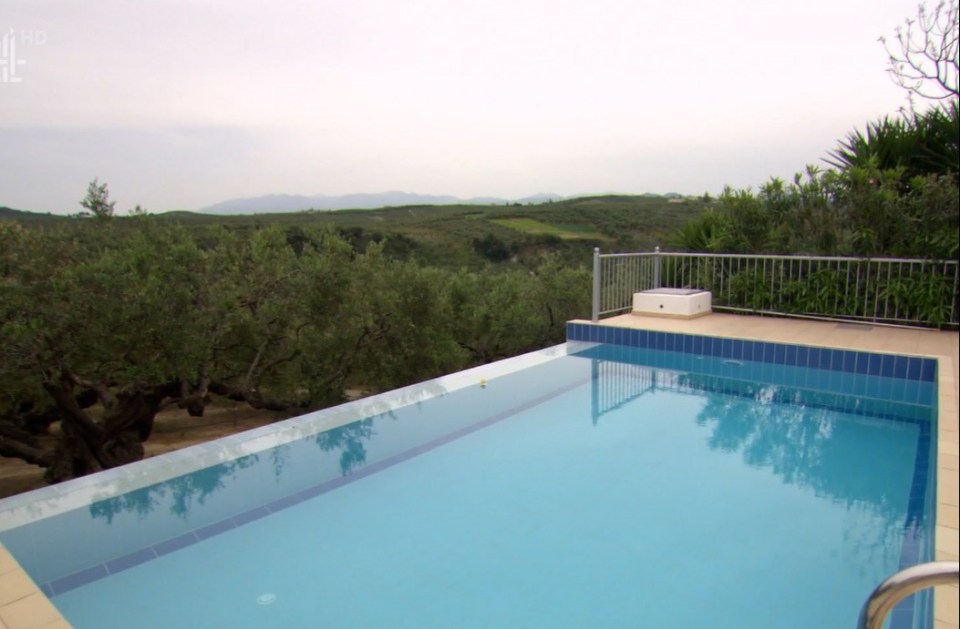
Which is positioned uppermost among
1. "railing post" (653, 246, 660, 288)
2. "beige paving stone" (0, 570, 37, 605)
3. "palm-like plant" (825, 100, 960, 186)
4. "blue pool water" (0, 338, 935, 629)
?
"palm-like plant" (825, 100, 960, 186)

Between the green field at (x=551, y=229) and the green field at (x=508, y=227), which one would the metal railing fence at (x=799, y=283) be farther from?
the green field at (x=551, y=229)

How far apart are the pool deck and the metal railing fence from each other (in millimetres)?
254

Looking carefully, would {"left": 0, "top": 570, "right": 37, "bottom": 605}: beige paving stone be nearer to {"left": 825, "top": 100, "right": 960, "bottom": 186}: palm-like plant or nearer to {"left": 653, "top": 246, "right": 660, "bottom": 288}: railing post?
{"left": 653, "top": 246, "right": 660, "bottom": 288}: railing post

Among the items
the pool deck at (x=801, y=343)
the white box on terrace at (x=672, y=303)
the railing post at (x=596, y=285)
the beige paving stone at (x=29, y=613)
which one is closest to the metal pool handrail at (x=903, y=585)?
the pool deck at (x=801, y=343)

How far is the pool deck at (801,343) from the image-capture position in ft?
7.46

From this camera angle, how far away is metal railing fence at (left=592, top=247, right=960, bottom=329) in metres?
7.38

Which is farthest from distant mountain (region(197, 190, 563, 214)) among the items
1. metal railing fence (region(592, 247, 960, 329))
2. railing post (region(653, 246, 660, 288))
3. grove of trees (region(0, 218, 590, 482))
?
railing post (region(653, 246, 660, 288))

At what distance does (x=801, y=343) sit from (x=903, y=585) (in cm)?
638

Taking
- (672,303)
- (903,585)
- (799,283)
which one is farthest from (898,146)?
(903,585)

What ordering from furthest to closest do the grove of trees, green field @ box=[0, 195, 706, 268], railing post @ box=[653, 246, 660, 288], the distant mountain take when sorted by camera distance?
1. green field @ box=[0, 195, 706, 268]
2. the distant mountain
3. railing post @ box=[653, 246, 660, 288]
4. the grove of trees

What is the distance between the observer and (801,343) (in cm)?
675

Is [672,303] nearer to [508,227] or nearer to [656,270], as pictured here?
[656,270]

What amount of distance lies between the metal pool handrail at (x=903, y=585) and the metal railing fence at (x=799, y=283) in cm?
692

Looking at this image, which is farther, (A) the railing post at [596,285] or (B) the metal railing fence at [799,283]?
(A) the railing post at [596,285]
